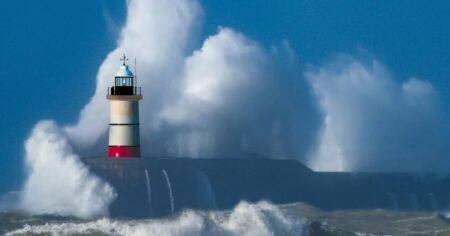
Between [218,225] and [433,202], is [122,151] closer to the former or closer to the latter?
[218,225]

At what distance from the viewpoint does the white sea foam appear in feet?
191

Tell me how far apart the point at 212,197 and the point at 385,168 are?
16.2m

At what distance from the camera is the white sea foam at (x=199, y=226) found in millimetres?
58250

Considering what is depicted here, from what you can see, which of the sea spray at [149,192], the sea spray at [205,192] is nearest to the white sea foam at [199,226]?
→ the sea spray at [149,192]

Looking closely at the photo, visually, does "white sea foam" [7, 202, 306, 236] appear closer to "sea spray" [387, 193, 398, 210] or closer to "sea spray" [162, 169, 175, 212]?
"sea spray" [162, 169, 175, 212]

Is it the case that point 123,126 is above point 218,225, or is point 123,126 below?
above

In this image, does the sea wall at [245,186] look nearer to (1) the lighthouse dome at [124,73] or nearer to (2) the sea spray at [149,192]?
(2) the sea spray at [149,192]

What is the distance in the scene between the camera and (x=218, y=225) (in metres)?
59.0

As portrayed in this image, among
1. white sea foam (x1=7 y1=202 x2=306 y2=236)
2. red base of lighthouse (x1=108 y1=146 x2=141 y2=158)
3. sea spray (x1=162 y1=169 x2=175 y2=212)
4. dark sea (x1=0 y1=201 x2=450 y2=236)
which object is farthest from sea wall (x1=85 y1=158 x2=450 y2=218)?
white sea foam (x1=7 y1=202 x2=306 y2=236)

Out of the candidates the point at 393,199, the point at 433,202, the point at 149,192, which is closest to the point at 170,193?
the point at 149,192

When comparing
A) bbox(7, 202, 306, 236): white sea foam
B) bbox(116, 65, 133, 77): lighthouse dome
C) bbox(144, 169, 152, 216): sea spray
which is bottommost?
bbox(7, 202, 306, 236): white sea foam

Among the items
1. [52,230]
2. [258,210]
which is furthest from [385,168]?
[52,230]

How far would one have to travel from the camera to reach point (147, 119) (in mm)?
71562

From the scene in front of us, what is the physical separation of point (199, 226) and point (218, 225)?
30.4 inches
